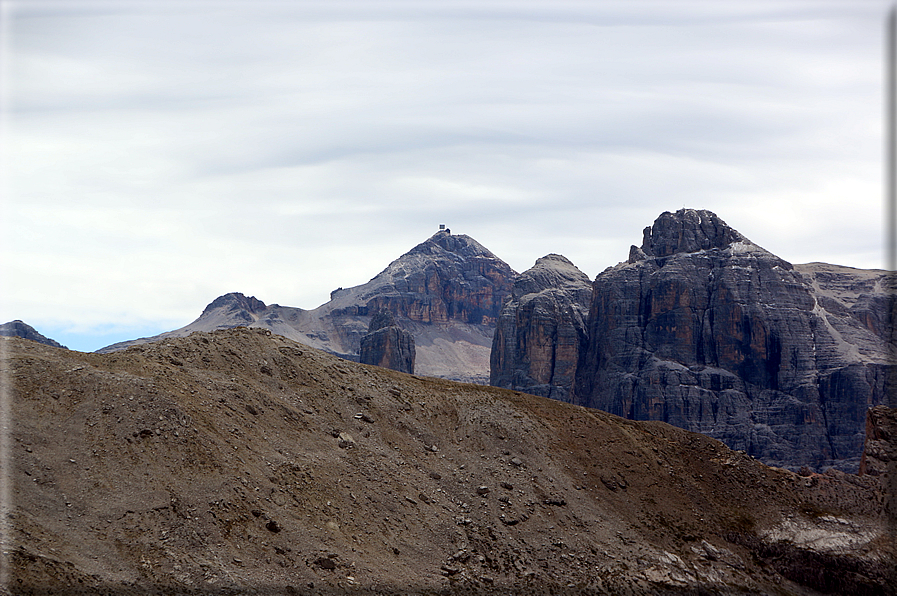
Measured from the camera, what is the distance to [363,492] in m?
65.7

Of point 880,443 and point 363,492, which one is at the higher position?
point 880,443

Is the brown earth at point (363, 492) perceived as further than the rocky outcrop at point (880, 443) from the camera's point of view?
No

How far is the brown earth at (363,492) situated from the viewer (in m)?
51.8

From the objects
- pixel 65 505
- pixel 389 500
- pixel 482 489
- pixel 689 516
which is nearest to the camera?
pixel 65 505

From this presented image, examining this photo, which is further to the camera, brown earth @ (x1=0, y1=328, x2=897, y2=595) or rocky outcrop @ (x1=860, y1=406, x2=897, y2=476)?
rocky outcrop @ (x1=860, y1=406, x2=897, y2=476)

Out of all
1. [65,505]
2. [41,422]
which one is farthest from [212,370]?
[65,505]

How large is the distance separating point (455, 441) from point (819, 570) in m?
31.3

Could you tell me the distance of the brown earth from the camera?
51844 millimetres

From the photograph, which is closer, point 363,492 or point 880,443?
point 363,492

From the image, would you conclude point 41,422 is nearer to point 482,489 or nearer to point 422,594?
point 422,594

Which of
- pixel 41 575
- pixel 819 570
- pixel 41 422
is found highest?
pixel 41 422

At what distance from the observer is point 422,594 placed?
58156mm

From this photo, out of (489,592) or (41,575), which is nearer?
(41,575)

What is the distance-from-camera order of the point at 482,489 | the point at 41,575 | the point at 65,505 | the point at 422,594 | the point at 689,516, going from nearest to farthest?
1. the point at 41,575
2. the point at 65,505
3. the point at 422,594
4. the point at 482,489
5. the point at 689,516
